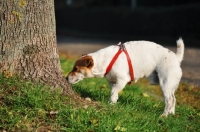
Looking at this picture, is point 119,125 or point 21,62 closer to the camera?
point 119,125

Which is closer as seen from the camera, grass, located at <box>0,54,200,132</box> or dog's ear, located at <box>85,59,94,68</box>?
grass, located at <box>0,54,200,132</box>

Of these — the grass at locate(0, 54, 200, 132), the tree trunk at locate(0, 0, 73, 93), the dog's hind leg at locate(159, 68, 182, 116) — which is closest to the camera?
the grass at locate(0, 54, 200, 132)

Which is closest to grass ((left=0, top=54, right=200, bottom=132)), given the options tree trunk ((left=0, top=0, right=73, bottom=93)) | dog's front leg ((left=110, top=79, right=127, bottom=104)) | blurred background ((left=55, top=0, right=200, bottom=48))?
tree trunk ((left=0, top=0, right=73, bottom=93))

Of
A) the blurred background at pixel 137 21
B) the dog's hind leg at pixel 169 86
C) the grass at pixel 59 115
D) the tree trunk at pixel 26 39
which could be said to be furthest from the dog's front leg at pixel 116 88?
the blurred background at pixel 137 21

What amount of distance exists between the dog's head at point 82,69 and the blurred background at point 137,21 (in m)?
11.7

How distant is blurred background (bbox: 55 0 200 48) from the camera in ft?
59.6

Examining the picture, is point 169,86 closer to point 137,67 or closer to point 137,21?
point 137,67

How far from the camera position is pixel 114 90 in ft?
19.7

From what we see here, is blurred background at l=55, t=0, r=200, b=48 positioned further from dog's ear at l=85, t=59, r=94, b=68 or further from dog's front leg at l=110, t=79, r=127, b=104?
dog's ear at l=85, t=59, r=94, b=68

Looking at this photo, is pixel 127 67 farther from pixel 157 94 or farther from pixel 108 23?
pixel 108 23

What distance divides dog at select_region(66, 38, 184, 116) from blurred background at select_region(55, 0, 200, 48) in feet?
37.3

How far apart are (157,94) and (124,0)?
19807 mm

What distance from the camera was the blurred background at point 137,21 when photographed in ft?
59.6

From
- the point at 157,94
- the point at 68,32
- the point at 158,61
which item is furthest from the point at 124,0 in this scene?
the point at 158,61
